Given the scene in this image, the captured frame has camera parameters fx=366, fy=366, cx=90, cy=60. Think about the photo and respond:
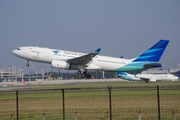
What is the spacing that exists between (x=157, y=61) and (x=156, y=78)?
2411 cm

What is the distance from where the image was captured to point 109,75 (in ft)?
496

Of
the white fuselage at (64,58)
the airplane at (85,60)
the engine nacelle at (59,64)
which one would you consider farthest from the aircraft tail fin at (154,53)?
the engine nacelle at (59,64)

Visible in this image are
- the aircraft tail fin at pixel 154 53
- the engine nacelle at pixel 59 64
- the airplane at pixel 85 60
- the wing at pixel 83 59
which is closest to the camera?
the engine nacelle at pixel 59 64

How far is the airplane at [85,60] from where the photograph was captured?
162 ft

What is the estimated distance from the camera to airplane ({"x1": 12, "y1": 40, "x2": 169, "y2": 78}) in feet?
162

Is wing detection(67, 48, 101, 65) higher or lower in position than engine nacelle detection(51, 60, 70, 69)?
higher

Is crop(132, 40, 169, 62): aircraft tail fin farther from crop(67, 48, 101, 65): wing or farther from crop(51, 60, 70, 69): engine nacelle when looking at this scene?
crop(51, 60, 70, 69): engine nacelle

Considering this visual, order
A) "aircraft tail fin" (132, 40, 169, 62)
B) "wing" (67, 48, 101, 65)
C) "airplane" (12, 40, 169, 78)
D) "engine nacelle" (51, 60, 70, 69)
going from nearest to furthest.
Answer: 1. "engine nacelle" (51, 60, 70, 69)
2. "wing" (67, 48, 101, 65)
3. "airplane" (12, 40, 169, 78)
4. "aircraft tail fin" (132, 40, 169, 62)

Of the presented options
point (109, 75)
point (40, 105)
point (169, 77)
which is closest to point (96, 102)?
point (40, 105)

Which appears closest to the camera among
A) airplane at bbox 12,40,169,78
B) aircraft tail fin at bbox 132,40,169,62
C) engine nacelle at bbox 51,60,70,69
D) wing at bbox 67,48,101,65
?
engine nacelle at bbox 51,60,70,69

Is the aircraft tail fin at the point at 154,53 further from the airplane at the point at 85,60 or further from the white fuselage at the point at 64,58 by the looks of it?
the white fuselage at the point at 64,58

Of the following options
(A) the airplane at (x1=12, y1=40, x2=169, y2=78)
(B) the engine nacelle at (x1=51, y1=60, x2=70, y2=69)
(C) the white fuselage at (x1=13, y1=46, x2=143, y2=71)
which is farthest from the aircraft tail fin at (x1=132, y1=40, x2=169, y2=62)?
(B) the engine nacelle at (x1=51, y1=60, x2=70, y2=69)

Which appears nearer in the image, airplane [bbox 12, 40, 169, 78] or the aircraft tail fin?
airplane [bbox 12, 40, 169, 78]

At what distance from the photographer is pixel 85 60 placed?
50.5 meters
